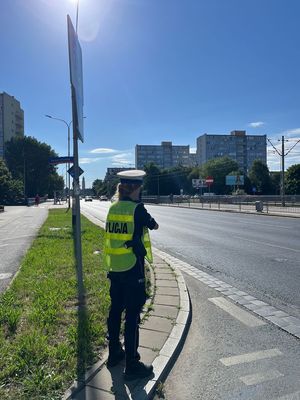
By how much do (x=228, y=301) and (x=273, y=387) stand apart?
271 cm

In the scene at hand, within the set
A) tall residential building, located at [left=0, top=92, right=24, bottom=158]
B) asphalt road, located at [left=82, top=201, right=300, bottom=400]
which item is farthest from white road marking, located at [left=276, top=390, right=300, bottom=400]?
tall residential building, located at [left=0, top=92, right=24, bottom=158]

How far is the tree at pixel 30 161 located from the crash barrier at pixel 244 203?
1226 inches

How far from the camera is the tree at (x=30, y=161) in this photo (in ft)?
311

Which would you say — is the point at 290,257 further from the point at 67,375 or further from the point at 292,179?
the point at 292,179

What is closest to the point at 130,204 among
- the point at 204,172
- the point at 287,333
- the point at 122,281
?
the point at 122,281

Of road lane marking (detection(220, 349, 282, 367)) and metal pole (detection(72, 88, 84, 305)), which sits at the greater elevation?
metal pole (detection(72, 88, 84, 305))

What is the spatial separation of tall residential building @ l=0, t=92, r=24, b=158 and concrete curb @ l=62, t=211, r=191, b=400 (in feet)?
356

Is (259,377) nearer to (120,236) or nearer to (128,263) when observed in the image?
(128,263)

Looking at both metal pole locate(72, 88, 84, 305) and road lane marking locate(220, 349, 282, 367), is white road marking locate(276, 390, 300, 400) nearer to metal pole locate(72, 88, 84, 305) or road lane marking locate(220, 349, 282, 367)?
road lane marking locate(220, 349, 282, 367)

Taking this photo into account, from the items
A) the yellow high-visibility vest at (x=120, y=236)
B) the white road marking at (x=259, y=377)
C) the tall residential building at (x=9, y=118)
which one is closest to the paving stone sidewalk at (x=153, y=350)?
the white road marking at (x=259, y=377)

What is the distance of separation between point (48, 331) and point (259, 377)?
2304mm

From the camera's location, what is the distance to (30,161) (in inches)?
3765

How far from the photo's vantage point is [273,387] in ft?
10.8

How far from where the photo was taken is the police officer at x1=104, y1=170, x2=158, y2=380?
3.45 m
